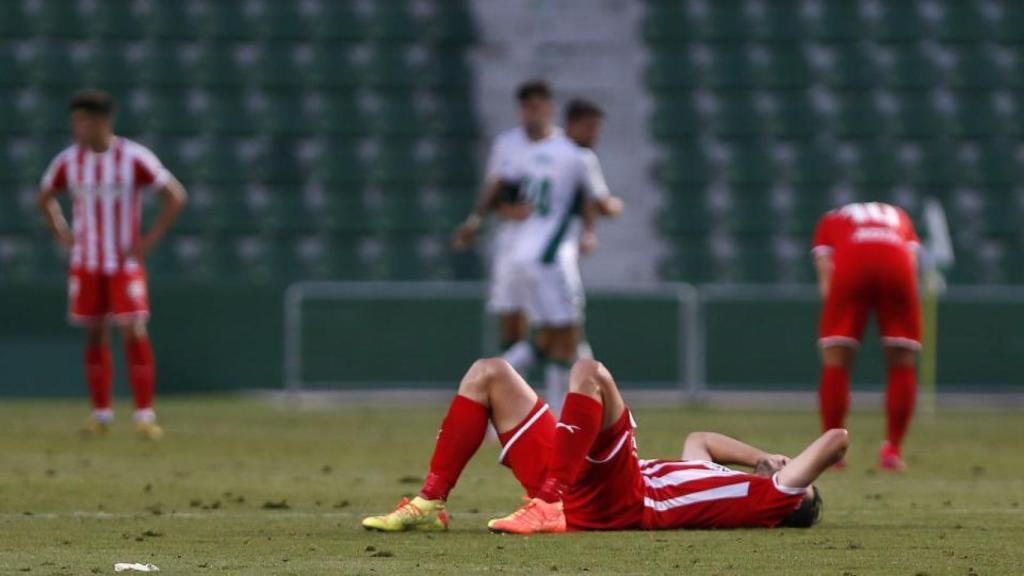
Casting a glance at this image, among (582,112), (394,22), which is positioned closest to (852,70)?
(394,22)

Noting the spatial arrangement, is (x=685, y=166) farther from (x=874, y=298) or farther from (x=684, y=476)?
(x=684, y=476)

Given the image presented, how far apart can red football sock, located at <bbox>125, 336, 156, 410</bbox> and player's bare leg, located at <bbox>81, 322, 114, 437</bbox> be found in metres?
0.19

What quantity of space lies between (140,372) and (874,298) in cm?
492

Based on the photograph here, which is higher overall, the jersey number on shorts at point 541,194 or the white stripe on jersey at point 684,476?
the jersey number on shorts at point 541,194

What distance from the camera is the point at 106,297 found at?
1302cm

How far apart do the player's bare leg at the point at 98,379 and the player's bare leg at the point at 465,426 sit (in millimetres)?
6046

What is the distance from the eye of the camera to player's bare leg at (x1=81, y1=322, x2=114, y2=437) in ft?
42.0

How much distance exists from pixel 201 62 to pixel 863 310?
1025 centimetres

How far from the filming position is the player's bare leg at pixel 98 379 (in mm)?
12797

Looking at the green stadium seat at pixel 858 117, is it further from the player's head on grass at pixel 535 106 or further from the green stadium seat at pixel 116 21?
the player's head on grass at pixel 535 106

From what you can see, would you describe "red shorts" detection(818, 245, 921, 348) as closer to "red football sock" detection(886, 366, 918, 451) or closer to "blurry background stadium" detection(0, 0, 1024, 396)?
"red football sock" detection(886, 366, 918, 451)

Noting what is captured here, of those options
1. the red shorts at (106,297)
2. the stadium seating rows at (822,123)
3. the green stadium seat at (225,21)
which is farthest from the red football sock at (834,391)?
the green stadium seat at (225,21)

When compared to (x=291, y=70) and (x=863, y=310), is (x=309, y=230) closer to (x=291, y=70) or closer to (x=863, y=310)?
(x=291, y=70)

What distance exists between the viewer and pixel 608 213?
1238 centimetres
